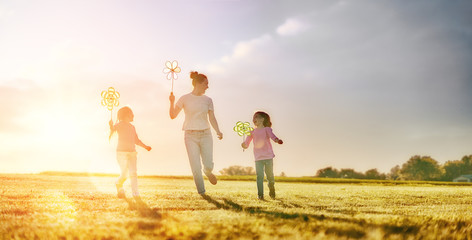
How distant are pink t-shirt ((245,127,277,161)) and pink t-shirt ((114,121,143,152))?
11.0ft

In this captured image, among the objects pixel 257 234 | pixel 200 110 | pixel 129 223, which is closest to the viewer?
pixel 257 234

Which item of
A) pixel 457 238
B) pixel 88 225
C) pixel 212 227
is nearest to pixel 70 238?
pixel 88 225

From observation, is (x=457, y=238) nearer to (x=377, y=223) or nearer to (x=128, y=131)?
(x=377, y=223)

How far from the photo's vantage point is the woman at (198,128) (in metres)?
9.44

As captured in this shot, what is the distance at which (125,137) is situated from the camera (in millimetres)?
9594

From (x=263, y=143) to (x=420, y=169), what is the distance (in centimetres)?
12842

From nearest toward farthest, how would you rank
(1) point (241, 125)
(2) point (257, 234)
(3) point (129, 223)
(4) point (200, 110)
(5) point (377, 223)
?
(2) point (257, 234) < (3) point (129, 223) < (5) point (377, 223) < (4) point (200, 110) < (1) point (241, 125)

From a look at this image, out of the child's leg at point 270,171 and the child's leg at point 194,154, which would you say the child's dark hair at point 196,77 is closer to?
the child's leg at point 194,154

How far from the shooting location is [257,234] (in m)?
3.98

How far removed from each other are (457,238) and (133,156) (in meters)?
7.12

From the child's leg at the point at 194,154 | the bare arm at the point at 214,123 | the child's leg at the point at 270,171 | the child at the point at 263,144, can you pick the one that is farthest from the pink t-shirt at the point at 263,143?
the child's leg at the point at 194,154

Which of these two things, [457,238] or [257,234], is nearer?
[257,234]

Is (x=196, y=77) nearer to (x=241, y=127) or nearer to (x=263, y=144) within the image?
(x=263, y=144)

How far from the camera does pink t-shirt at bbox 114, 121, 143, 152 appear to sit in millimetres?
9555
